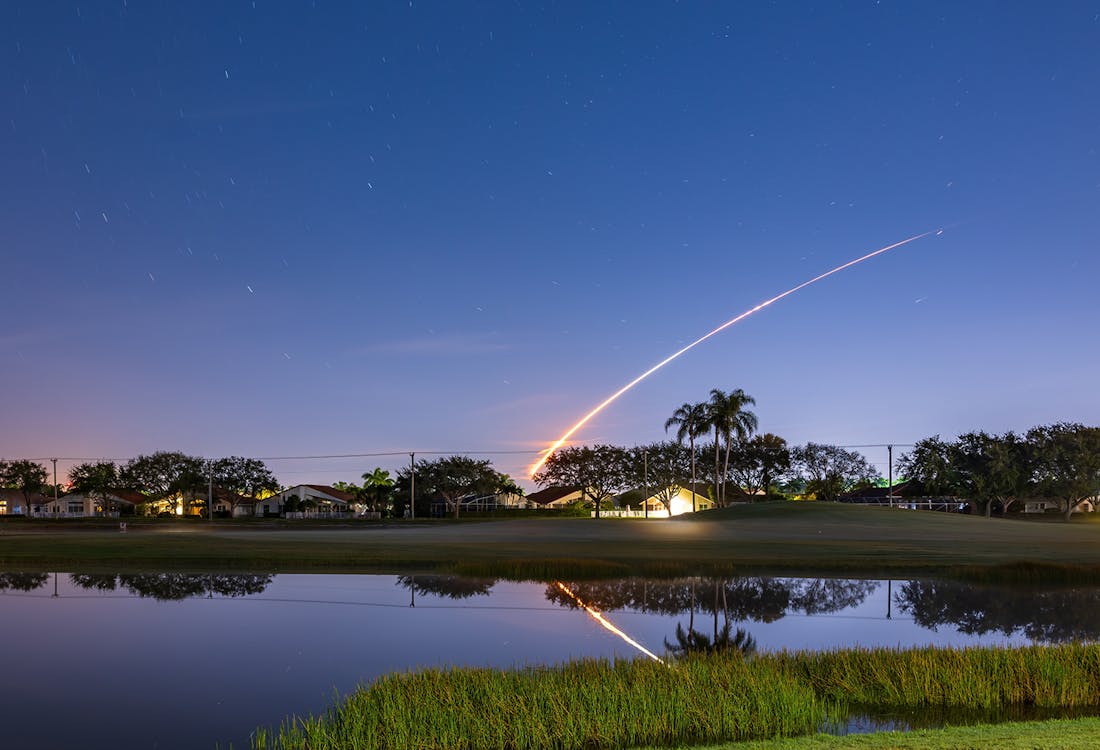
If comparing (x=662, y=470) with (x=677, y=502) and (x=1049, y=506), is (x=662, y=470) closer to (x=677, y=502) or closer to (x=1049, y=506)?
(x=677, y=502)

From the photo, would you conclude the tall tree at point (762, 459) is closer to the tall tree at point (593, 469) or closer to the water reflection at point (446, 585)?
the tall tree at point (593, 469)

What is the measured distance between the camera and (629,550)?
54.0m

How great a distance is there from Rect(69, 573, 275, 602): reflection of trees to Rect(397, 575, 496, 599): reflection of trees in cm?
587

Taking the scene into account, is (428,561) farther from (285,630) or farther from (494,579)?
(285,630)

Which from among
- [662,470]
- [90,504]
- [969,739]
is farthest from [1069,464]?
[90,504]

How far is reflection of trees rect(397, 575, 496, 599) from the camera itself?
114 feet

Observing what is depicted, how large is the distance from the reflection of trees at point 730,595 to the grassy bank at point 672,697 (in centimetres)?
1057

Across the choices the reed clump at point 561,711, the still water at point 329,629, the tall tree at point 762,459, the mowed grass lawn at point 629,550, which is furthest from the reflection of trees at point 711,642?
the tall tree at point 762,459

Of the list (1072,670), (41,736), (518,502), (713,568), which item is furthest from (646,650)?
(518,502)

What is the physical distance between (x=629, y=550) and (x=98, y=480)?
5732 inches

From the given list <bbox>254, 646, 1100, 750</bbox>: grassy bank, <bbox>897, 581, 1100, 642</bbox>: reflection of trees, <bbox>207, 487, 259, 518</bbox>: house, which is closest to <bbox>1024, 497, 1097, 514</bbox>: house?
<bbox>897, 581, 1100, 642</bbox>: reflection of trees

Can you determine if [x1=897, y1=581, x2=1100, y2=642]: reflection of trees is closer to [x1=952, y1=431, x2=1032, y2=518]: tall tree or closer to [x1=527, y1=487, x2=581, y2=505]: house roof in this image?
[x1=952, y1=431, x2=1032, y2=518]: tall tree

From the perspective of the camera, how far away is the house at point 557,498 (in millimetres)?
176125

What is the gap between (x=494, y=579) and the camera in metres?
39.6
